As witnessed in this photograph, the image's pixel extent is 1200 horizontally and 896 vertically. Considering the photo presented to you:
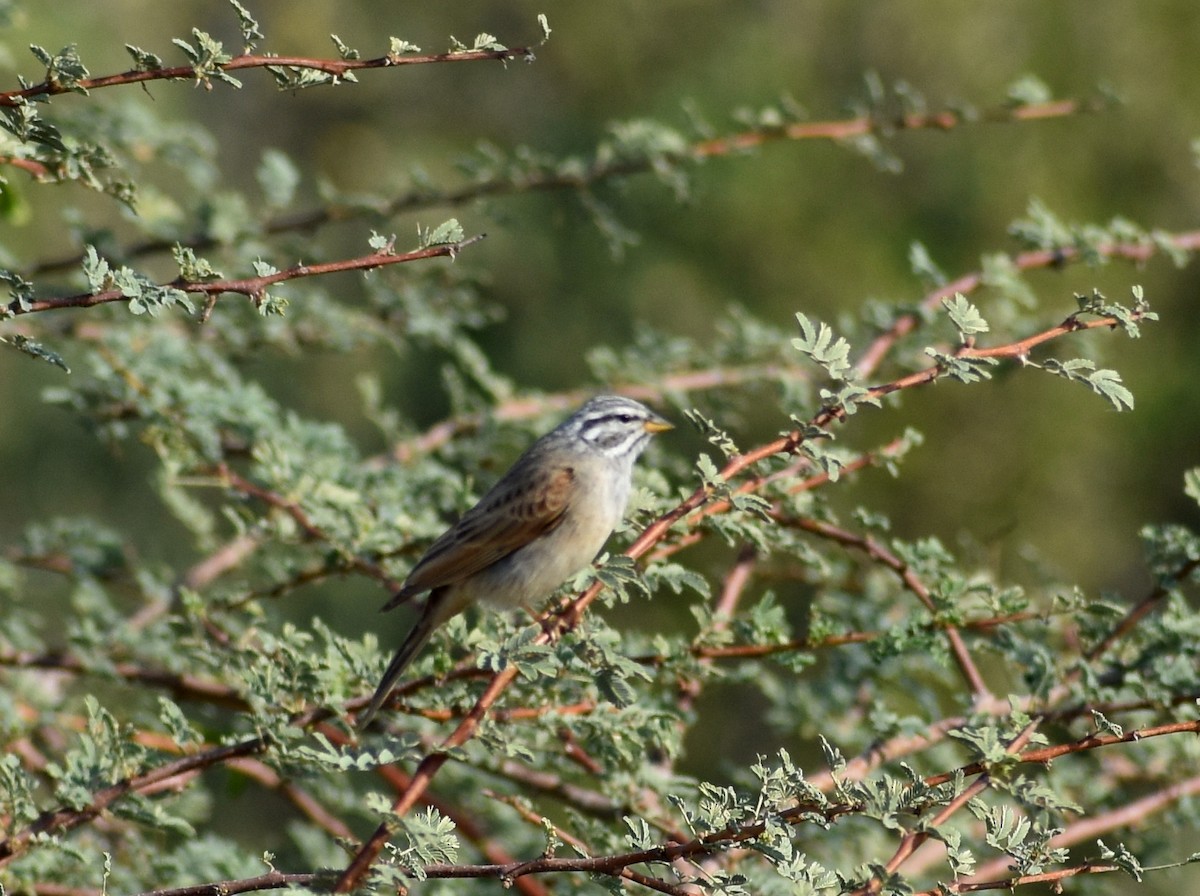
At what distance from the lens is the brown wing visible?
12.2 feet

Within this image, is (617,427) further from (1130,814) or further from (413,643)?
(1130,814)

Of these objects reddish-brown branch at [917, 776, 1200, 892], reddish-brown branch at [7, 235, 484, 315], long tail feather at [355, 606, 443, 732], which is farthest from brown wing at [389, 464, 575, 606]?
reddish-brown branch at [7, 235, 484, 315]

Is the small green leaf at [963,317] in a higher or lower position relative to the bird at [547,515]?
lower

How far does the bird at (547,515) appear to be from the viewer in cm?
382

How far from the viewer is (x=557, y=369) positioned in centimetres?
1430

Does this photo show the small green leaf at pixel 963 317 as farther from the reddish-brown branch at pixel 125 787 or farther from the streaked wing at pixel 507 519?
the streaked wing at pixel 507 519

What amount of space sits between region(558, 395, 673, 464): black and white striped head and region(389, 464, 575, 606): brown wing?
0.54 ft

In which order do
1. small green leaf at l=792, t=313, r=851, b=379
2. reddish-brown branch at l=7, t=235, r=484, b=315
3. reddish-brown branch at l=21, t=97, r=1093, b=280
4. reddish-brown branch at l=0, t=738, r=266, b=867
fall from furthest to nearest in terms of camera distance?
reddish-brown branch at l=21, t=97, r=1093, b=280 < reddish-brown branch at l=0, t=738, r=266, b=867 < small green leaf at l=792, t=313, r=851, b=379 < reddish-brown branch at l=7, t=235, r=484, b=315

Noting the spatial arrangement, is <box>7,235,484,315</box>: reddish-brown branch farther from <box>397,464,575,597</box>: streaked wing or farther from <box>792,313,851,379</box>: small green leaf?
<box>397,464,575,597</box>: streaked wing

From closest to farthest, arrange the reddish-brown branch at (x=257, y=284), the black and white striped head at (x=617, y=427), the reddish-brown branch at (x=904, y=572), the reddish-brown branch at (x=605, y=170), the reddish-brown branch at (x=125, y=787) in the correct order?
the reddish-brown branch at (x=257, y=284), the reddish-brown branch at (x=125, y=787), the reddish-brown branch at (x=904, y=572), the black and white striped head at (x=617, y=427), the reddish-brown branch at (x=605, y=170)

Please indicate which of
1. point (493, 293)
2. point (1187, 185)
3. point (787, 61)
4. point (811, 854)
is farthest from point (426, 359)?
point (811, 854)

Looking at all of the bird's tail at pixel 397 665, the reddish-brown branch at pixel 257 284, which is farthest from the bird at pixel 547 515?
the reddish-brown branch at pixel 257 284

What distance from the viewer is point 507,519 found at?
4.02 meters

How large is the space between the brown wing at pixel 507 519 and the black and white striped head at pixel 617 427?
164mm
